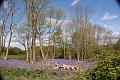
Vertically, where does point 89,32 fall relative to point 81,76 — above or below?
above

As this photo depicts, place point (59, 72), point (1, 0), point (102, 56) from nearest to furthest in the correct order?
point (1, 0) → point (102, 56) → point (59, 72)

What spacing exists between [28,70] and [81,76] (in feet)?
13.0

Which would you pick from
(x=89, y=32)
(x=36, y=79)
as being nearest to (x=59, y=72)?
(x=36, y=79)

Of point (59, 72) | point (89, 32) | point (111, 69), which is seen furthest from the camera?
point (59, 72)

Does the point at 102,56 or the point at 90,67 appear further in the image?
the point at 90,67

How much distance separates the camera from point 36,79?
323 inches

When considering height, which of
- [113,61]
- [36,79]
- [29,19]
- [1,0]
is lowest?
[36,79]

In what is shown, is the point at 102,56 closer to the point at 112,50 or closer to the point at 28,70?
the point at 112,50

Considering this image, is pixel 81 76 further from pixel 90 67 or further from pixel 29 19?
pixel 29 19

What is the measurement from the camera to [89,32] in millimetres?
7641

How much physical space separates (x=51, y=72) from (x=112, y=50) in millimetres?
5029

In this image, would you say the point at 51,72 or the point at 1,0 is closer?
the point at 1,0

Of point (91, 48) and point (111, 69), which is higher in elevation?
point (91, 48)

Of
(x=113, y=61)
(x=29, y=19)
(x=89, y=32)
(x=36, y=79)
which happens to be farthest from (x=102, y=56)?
(x=29, y=19)
